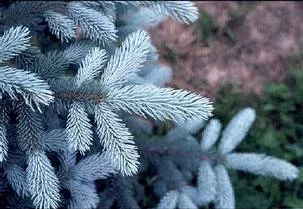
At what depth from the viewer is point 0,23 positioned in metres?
1.53

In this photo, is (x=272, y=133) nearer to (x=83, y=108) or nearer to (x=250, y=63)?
(x=250, y=63)

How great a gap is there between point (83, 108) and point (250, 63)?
2.15m

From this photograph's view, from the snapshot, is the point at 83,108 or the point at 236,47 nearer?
the point at 83,108

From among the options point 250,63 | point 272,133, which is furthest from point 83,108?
point 250,63

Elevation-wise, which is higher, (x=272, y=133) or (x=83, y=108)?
(x=83, y=108)

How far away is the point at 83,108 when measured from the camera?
136 centimetres

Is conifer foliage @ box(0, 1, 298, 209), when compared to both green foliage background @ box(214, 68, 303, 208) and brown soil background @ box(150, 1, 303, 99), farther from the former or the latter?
brown soil background @ box(150, 1, 303, 99)

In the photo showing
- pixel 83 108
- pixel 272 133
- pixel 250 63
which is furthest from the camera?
pixel 250 63

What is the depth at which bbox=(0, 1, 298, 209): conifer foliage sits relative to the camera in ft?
4.32

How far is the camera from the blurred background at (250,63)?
2.90m

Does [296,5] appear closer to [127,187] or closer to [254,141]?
[254,141]

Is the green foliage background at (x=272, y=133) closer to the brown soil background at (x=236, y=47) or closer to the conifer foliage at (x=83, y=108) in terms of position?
the brown soil background at (x=236, y=47)

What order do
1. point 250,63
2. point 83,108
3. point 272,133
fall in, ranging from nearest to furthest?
1. point 83,108
2. point 272,133
3. point 250,63

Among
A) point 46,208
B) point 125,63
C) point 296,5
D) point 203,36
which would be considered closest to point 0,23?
point 125,63
